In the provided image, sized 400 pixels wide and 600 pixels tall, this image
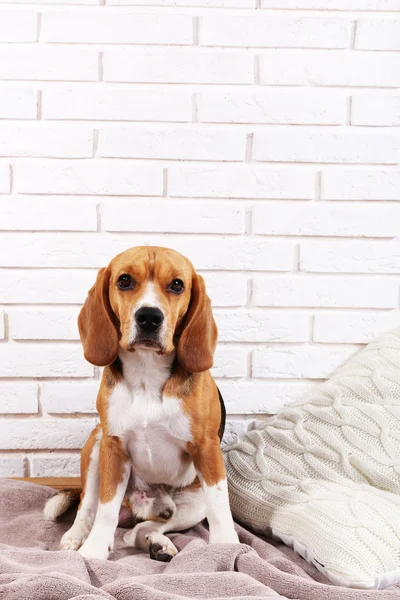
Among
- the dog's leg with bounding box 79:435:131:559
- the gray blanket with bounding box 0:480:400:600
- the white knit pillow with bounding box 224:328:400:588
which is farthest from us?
the dog's leg with bounding box 79:435:131:559

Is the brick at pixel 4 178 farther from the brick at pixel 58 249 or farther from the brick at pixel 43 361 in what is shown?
the brick at pixel 43 361

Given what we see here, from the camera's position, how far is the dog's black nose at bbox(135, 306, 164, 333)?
166 cm

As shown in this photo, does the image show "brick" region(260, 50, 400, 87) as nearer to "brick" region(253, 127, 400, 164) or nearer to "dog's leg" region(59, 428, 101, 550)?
"brick" region(253, 127, 400, 164)

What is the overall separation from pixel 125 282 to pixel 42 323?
2.17 feet

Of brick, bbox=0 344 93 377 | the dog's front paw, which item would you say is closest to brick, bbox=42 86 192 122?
brick, bbox=0 344 93 377

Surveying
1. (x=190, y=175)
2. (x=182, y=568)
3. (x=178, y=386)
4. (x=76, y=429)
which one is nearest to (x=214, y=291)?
(x=190, y=175)

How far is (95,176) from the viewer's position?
2.26 m

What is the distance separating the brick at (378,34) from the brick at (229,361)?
3.87 feet

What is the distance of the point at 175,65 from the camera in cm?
224

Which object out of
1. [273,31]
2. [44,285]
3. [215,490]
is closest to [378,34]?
[273,31]

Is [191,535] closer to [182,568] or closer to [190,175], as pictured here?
[182,568]

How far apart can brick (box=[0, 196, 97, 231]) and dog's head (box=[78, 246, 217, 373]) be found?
1.70 feet

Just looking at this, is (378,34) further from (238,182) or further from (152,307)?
(152,307)

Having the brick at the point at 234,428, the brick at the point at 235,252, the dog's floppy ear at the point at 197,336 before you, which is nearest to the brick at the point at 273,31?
the brick at the point at 235,252
